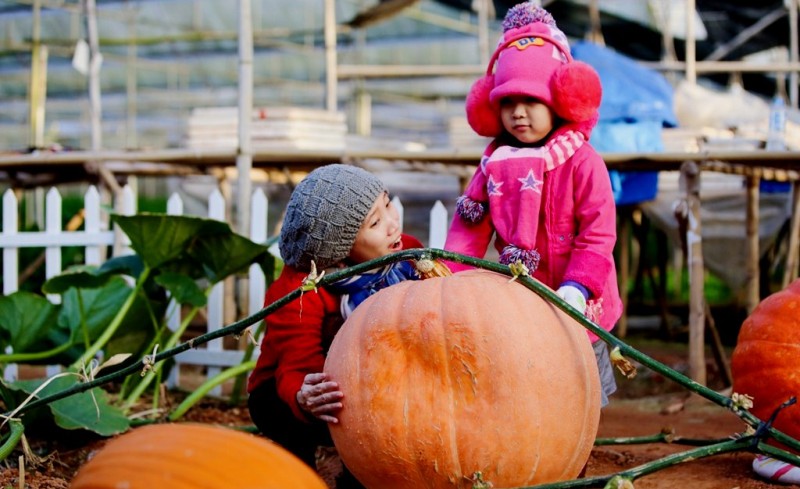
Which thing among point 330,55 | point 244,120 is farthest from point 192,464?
point 330,55

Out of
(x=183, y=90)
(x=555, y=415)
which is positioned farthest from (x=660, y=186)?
(x=183, y=90)

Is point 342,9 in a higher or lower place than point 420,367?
higher

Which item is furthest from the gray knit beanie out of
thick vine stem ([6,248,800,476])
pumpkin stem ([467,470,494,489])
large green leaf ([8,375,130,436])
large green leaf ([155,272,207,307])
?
large green leaf ([155,272,207,307])

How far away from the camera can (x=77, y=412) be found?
356 cm

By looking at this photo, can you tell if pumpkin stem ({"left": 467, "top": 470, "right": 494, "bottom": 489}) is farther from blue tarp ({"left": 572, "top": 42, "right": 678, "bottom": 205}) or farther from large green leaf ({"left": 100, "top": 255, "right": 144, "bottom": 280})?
blue tarp ({"left": 572, "top": 42, "right": 678, "bottom": 205})

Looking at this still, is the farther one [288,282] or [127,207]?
[127,207]

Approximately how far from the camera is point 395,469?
2.30 m

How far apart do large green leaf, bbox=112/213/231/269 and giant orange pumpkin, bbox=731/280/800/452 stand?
207 centimetres

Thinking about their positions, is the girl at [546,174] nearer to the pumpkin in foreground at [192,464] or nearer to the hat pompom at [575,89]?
the hat pompom at [575,89]

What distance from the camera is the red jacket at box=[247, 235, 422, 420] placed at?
2.75 meters

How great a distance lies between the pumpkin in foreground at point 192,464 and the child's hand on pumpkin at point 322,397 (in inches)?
13.8

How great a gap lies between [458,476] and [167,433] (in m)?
0.68

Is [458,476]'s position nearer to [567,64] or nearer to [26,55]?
[567,64]

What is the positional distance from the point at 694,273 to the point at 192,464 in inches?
137
